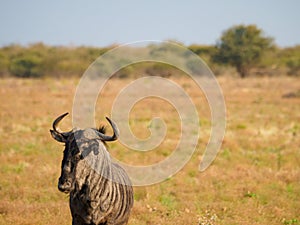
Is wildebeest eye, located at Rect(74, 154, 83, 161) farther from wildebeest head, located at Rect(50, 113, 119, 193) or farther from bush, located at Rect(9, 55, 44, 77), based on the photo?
bush, located at Rect(9, 55, 44, 77)

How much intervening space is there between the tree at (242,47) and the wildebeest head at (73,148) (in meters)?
53.1

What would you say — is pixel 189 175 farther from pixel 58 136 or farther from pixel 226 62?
pixel 226 62

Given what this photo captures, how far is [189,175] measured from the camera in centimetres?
1097

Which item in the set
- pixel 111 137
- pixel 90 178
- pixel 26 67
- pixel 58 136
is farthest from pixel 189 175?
pixel 26 67

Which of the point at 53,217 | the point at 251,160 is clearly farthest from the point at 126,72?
the point at 53,217

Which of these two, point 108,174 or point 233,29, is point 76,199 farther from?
point 233,29

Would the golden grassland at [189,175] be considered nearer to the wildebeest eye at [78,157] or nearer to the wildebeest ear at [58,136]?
the wildebeest eye at [78,157]

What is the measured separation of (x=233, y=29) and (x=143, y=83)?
31.1m

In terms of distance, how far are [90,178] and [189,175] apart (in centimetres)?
607

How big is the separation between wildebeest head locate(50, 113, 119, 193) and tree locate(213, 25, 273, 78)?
174 ft

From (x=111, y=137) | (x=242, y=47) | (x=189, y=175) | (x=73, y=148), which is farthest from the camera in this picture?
(x=242, y=47)

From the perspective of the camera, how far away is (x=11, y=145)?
13320 millimetres

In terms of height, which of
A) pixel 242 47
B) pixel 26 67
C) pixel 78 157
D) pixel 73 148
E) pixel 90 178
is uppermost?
pixel 242 47

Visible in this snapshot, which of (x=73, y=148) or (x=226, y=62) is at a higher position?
(x=226, y=62)
